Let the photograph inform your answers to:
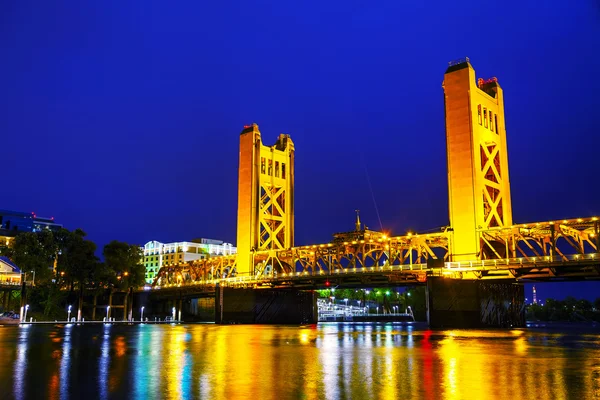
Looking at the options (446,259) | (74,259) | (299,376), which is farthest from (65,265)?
(299,376)

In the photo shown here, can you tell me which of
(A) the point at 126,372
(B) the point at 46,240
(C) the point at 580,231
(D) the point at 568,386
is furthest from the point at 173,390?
(B) the point at 46,240

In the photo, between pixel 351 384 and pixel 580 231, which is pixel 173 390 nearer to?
pixel 351 384

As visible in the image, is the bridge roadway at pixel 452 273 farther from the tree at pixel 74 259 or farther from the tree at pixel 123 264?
the tree at pixel 74 259

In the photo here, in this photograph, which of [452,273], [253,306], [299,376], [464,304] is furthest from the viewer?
[253,306]

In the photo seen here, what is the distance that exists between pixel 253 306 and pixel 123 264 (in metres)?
30.3

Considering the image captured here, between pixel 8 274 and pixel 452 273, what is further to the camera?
pixel 8 274

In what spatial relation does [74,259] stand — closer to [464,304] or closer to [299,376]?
[464,304]

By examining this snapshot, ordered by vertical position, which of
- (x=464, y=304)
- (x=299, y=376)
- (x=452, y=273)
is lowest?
(x=299, y=376)

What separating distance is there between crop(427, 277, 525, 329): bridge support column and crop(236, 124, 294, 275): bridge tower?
137ft

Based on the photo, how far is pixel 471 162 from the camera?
67.6 metres

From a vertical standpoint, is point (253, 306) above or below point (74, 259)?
below

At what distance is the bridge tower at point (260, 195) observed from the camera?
328 ft

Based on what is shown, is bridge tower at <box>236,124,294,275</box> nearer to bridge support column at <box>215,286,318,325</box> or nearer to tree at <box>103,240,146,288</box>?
bridge support column at <box>215,286,318,325</box>

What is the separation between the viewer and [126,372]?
1755cm
